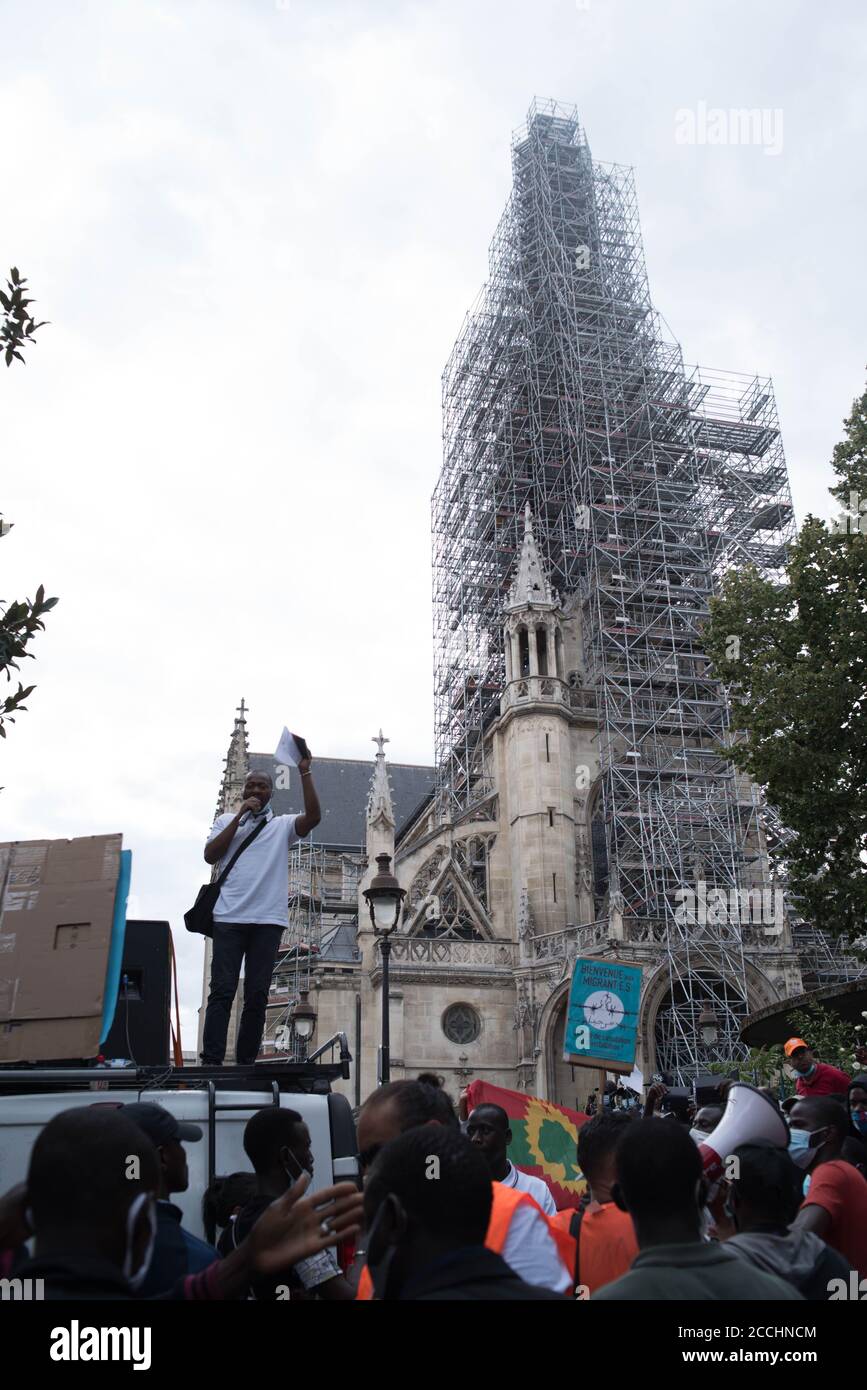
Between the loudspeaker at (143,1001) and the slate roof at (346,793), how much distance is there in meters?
41.0

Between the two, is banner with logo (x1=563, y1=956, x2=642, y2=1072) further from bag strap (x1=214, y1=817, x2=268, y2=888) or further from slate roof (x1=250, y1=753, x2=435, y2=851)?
slate roof (x1=250, y1=753, x2=435, y2=851)

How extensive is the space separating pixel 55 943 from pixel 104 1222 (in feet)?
12.1

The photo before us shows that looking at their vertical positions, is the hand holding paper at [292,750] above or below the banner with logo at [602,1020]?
above

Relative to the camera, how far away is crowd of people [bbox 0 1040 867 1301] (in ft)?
8.27

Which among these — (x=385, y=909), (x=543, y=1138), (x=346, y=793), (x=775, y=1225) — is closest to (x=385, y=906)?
(x=385, y=909)

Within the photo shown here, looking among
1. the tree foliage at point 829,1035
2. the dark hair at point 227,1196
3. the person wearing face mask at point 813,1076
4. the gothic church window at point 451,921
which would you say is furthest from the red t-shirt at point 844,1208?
the gothic church window at point 451,921

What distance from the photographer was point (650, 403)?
129ft

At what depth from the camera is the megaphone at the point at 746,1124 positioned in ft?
14.7

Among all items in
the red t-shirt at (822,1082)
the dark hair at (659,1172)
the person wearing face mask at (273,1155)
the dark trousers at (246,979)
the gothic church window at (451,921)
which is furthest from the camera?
the gothic church window at (451,921)

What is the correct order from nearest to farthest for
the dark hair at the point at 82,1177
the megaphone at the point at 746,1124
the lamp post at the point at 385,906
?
the dark hair at the point at 82,1177 < the megaphone at the point at 746,1124 < the lamp post at the point at 385,906

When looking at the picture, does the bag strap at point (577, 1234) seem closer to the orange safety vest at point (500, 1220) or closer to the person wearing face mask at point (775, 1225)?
the person wearing face mask at point (775, 1225)

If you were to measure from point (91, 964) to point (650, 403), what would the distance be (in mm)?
36080

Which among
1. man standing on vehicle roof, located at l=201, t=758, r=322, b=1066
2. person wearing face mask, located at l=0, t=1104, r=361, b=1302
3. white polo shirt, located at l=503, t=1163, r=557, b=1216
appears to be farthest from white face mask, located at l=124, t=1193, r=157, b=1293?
man standing on vehicle roof, located at l=201, t=758, r=322, b=1066

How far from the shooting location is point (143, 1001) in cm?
725
